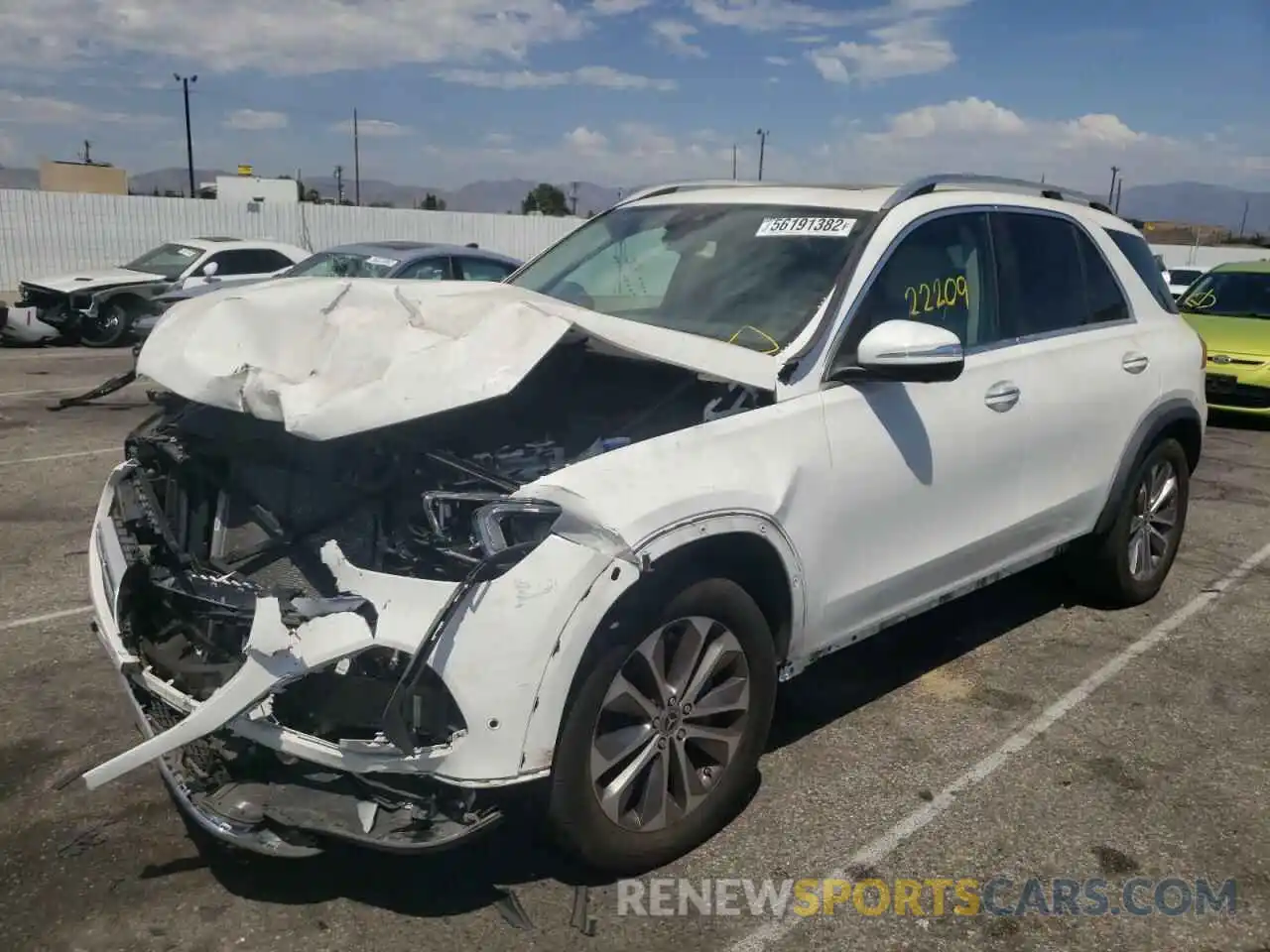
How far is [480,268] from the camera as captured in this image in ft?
43.0

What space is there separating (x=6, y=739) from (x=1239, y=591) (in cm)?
594

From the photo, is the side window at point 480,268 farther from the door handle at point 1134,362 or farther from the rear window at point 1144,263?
the door handle at point 1134,362

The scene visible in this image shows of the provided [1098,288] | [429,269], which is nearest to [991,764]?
[1098,288]

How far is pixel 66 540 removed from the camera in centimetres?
621

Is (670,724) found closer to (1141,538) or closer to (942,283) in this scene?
(942,283)

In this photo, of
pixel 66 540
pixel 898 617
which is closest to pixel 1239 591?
pixel 898 617

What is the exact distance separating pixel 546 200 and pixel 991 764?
77.4 meters

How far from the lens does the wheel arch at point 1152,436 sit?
16.4 feet

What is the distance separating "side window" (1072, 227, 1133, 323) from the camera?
16.3 ft

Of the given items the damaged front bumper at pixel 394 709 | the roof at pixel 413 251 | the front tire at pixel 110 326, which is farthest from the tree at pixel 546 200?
the damaged front bumper at pixel 394 709

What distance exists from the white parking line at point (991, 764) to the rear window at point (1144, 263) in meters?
1.58

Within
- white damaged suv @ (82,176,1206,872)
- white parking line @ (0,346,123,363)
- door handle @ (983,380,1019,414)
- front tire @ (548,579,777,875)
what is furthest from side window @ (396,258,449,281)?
front tire @ (548,579,777,875)

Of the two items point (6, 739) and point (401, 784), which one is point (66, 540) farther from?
point (401, 784)

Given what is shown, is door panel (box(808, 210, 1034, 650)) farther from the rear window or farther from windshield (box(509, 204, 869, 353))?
the rear window
